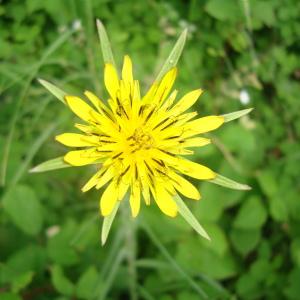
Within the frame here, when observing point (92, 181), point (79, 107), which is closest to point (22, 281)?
point (92, 181)

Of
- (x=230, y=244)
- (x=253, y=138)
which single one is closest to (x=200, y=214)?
(x=230, y=244)

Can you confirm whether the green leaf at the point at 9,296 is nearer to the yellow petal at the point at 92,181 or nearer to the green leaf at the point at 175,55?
the yellow petal at the point at 92,181

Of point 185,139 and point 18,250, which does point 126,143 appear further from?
point 18,250

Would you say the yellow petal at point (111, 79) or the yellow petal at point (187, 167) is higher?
the yellow petal at point (111, 79)

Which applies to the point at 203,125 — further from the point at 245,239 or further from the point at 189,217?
the point at 245,239

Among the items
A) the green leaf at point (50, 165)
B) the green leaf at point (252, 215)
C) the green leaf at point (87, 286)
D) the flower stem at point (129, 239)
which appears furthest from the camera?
the green leaf at point (252, 215)

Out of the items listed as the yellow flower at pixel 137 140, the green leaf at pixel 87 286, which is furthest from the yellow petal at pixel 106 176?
the green leaf at pixel 87 286

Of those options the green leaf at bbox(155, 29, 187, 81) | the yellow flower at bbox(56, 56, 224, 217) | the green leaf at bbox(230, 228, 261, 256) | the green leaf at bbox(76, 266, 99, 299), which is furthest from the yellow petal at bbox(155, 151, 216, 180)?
the green leaf at bbox(230, 228, 261, 256)
